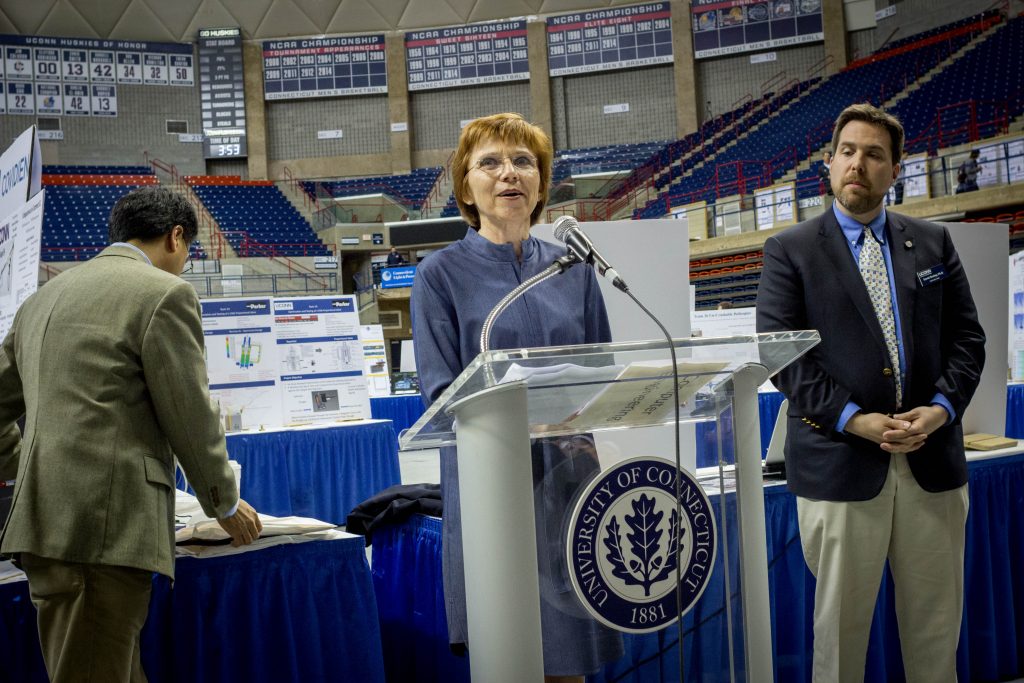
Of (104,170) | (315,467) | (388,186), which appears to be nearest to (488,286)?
(315,467)

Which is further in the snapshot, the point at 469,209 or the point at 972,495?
the point at 972,495

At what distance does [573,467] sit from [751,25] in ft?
59.9

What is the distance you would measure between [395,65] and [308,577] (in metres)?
18.1

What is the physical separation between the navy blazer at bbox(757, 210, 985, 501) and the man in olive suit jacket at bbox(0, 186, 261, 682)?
127 centimetres

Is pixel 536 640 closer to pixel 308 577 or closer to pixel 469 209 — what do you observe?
pixel 469 209

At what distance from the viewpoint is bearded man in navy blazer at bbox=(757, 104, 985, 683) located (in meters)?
1.99

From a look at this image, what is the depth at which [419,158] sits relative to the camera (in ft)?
63.2

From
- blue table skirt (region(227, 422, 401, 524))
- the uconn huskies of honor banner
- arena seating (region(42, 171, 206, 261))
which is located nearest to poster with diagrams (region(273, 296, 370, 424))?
blue table skirt (region(227, 422, 401, 524))

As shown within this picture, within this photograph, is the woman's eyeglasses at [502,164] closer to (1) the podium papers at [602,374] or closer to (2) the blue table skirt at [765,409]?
(1) the podium papers at [602,374]

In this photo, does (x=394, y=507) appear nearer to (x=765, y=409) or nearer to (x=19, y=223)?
(x=19, y=223)

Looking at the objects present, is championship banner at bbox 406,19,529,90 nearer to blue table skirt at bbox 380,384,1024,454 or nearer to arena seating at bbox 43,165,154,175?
arena seating at bbox 43,165,154,175

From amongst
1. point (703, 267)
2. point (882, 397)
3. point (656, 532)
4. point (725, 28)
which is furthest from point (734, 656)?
point (725, 28)

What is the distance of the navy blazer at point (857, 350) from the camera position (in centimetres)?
199

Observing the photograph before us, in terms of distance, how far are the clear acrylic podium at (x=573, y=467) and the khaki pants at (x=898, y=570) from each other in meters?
0.78
